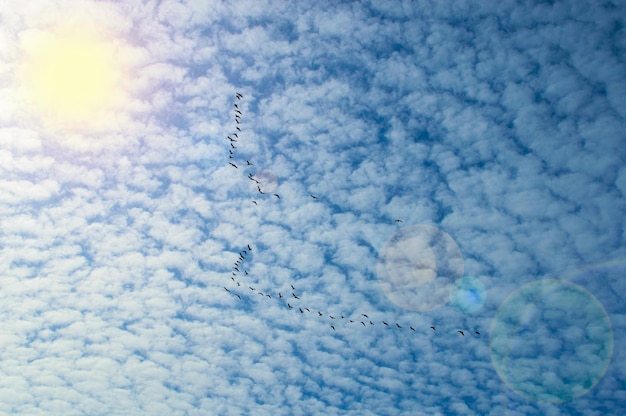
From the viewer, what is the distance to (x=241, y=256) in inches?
923

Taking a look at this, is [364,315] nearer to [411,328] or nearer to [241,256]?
[411,328]

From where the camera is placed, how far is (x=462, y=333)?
24.2 meters

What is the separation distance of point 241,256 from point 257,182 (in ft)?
16.4

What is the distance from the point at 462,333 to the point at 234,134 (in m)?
18.8

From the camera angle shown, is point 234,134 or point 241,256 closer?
point 234,134

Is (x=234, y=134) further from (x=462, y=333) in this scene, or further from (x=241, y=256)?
(x=462, y=333)

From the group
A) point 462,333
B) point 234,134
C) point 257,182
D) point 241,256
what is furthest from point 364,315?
point 234,134

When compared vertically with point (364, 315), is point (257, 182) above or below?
above

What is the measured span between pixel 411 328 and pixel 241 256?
11917 millimetres

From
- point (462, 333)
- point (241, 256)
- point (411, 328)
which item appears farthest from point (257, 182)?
point (462, 333)

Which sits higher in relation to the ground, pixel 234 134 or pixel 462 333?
pixel 234 134

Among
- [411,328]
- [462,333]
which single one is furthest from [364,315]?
[462,333]

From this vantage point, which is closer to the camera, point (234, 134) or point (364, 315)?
point (234, 134)

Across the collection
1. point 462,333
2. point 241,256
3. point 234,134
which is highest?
point 234,134
